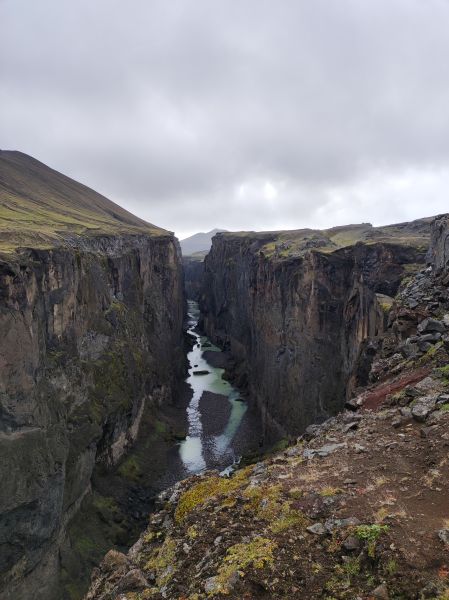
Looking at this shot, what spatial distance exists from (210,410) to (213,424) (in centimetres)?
688

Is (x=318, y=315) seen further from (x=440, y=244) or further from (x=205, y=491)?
(x=205, y=491)

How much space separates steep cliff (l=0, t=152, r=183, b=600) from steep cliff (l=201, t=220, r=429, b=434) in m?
20.8

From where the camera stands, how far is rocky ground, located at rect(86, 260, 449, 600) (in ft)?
30.1

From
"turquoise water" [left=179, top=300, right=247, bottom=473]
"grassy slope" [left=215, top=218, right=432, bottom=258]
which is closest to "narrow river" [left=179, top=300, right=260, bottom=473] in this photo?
"turquoise water" [left=179, top=300, right=247, bottom=473]

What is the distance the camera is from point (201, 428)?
7375 centimetres

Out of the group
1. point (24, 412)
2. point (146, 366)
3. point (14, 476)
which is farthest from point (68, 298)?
point (146, 366)

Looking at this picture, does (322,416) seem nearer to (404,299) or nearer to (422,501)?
(404,299)

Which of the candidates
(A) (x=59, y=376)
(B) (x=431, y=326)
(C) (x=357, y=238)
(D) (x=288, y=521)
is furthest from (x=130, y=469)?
(C) (x=357, y=238)

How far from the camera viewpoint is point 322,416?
174 feet

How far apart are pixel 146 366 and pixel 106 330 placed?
16176 mm

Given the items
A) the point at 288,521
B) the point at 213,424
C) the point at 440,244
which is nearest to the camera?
the point at 288,521

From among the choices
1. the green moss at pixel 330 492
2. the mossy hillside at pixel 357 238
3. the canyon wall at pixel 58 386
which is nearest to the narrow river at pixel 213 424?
the canyon wall at pixel 58 386

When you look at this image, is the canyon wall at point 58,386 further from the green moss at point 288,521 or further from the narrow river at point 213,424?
the green moss at point 288,521

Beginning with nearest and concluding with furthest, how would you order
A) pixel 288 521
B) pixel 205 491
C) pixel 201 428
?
pixel 288 521, pixel 205 491, pixel 201 428
